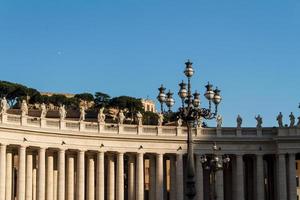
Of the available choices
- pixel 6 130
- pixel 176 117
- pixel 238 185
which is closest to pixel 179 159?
pixel 238 185

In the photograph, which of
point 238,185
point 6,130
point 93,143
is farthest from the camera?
point 238,185

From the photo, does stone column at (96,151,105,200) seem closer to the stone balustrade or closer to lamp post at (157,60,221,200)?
the stone balustrade

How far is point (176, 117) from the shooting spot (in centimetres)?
5966

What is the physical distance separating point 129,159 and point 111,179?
4.98m

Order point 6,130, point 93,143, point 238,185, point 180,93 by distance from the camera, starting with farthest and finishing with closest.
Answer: point 238,185 → point 93,143 → point 6,130 → point 180,93

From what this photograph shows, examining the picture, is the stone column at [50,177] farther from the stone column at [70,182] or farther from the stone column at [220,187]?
the stone column at [220,187]

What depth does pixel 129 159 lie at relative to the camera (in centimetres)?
10606

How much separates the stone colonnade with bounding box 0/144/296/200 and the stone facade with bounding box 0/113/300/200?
→ 129mm

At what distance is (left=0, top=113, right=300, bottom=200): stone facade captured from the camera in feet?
305

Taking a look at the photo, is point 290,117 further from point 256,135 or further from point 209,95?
point 209,95

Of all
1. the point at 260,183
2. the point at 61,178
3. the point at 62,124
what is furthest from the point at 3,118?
the point at 260,183

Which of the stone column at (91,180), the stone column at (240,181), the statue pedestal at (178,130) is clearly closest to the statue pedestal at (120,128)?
the stone column at (91,180)

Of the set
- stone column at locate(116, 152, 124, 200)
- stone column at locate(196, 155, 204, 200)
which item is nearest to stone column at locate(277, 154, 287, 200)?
stone column at locate(196, 155, 204, 200)

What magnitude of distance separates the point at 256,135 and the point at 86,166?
26873mm
